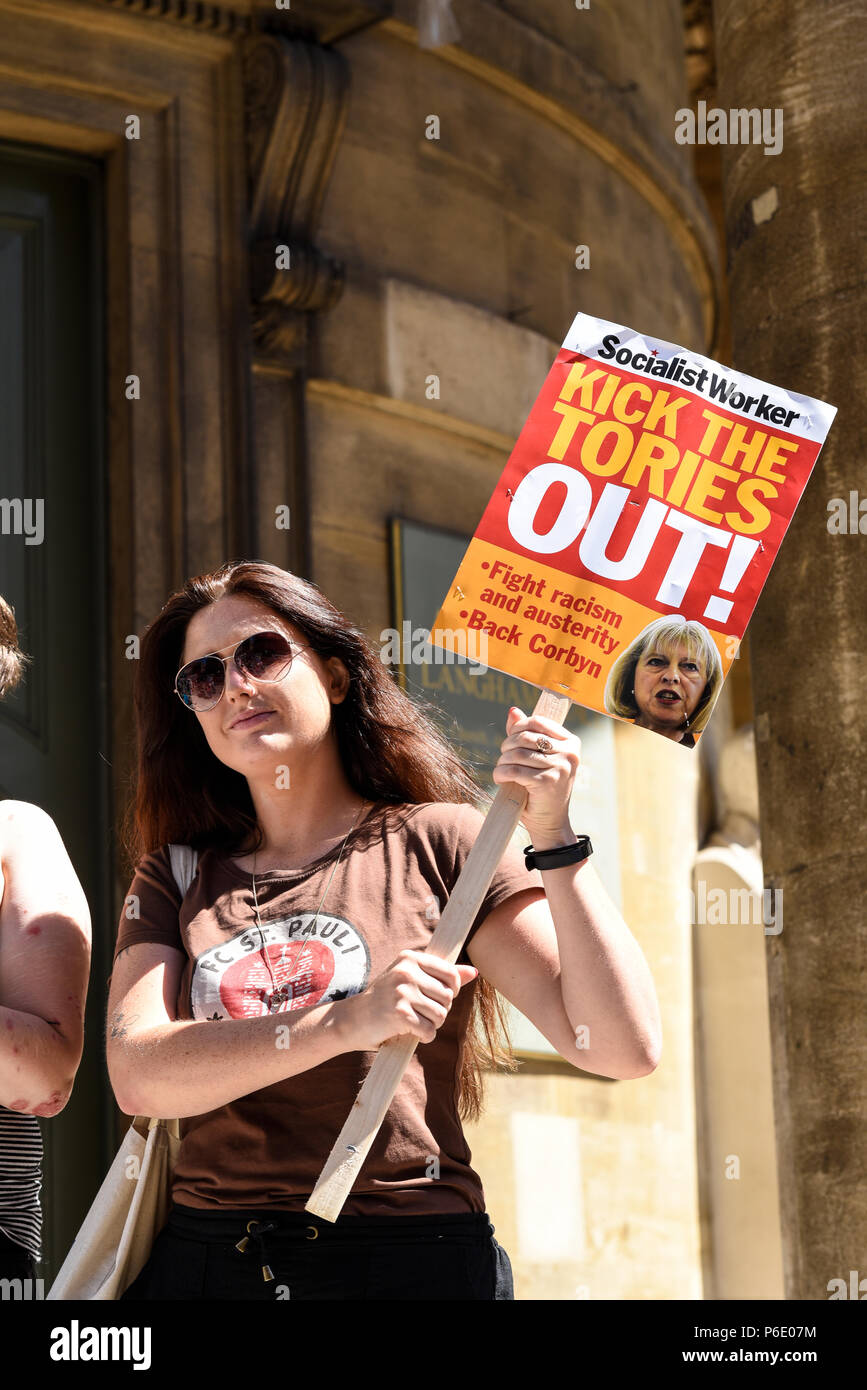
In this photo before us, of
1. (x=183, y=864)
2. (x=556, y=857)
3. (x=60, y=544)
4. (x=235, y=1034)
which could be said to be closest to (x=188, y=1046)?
(x=235, y=1034)

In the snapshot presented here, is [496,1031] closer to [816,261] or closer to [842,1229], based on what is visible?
[842,1229]

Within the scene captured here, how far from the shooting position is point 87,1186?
664cm

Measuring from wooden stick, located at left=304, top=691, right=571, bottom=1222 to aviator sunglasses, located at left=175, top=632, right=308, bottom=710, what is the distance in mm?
499

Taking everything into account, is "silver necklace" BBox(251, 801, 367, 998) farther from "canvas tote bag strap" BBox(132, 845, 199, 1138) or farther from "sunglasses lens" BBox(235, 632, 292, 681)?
"sunglasses lens" BBox(235, 632, 292, 681)

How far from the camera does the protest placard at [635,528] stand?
338 cm

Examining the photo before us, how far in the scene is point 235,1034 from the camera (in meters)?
3.05

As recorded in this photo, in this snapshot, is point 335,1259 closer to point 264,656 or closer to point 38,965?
point 38,965

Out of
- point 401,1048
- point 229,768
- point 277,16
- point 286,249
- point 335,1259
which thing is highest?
point 277,16

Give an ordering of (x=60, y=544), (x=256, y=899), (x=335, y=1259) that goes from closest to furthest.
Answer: (x=335, y=1259)
(x=256, y=899)
(x=60, y=544)

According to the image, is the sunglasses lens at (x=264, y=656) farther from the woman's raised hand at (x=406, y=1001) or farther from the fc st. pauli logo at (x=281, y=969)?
the woman's raised hand at (x=406, y=1001)

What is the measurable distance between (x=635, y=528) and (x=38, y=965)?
1140 mm

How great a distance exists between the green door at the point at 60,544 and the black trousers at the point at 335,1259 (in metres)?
3.58
